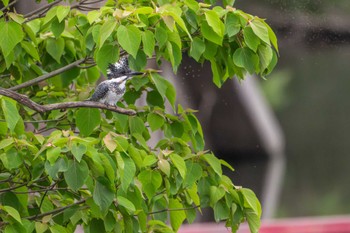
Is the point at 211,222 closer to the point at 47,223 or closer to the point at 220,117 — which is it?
the point at 220,117

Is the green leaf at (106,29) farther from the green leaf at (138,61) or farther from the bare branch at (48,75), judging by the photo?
the bare branch at (48,75)

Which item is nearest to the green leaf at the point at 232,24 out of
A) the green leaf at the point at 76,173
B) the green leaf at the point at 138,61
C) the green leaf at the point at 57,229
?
the green leaf at the point at 138,61

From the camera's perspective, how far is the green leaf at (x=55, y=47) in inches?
225

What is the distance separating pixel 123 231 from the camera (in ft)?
17.1

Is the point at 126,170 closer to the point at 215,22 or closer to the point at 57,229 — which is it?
the point at 57,229

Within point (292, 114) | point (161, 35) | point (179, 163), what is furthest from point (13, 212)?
point (292, 114)

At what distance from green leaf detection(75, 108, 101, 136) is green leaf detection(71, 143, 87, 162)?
2.55 ft

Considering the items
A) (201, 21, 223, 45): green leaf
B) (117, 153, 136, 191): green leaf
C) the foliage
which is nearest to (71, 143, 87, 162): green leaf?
the foliage

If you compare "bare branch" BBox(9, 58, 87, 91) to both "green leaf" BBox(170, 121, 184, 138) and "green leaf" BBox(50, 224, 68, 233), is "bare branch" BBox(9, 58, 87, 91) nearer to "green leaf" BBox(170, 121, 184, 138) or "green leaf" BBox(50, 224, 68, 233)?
"green leaf" BBox(170, 121, 184, 138)

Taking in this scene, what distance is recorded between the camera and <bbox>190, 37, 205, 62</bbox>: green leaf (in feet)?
16.6

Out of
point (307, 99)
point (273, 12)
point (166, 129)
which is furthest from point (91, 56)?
point (307, 99)

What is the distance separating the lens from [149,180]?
506cm

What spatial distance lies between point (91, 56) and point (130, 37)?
86 cm

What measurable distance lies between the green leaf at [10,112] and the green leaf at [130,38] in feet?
1.85
